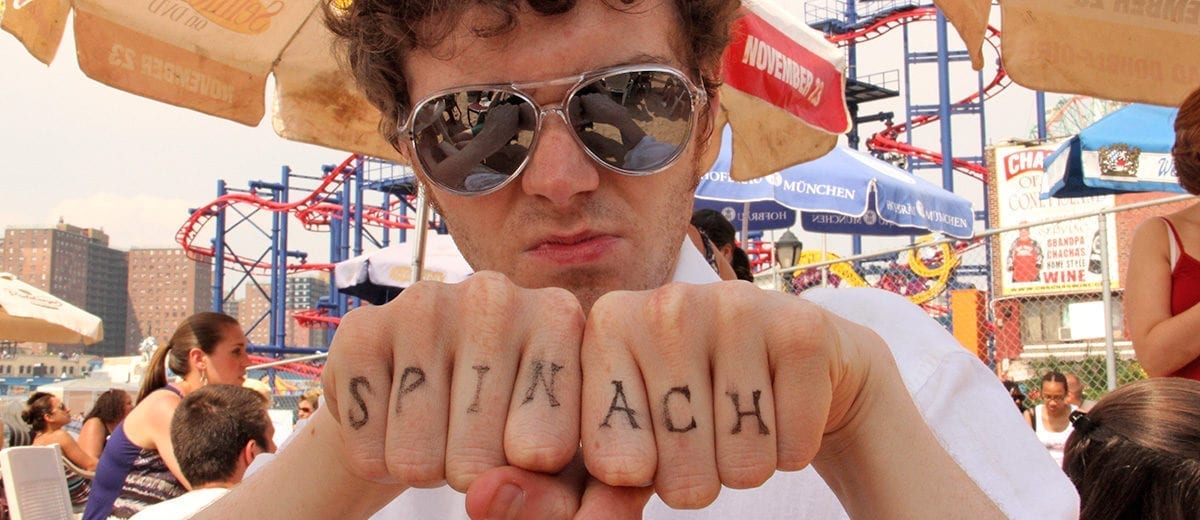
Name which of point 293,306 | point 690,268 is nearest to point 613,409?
point 690,268

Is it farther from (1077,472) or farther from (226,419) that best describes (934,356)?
(226,419)

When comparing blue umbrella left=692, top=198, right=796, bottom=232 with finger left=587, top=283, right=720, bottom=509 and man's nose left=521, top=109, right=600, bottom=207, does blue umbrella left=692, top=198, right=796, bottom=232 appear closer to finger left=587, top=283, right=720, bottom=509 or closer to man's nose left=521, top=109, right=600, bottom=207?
man's nose left=521, top=109, right=600, bottom=207

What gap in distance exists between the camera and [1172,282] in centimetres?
224

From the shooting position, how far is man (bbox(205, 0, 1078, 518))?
613mm

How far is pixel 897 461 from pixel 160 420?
451 cm

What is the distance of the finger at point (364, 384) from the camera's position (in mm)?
647

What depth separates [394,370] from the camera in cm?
64

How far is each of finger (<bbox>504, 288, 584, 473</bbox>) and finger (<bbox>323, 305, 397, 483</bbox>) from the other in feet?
0.32

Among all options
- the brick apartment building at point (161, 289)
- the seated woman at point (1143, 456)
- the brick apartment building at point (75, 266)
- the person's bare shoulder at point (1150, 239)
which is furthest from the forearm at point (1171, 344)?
the brick apartment building at point (161, 289)

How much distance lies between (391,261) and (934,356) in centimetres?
816

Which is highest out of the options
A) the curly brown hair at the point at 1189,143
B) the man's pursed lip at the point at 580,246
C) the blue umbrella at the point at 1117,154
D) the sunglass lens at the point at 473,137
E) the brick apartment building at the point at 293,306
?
the blue umbrella at the point at 1117,154

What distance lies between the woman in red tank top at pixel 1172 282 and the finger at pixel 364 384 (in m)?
2.06

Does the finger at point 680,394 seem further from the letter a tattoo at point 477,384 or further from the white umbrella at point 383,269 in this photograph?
the white umbrella at point 383,269

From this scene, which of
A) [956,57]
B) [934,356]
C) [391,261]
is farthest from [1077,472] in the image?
[956,57]
